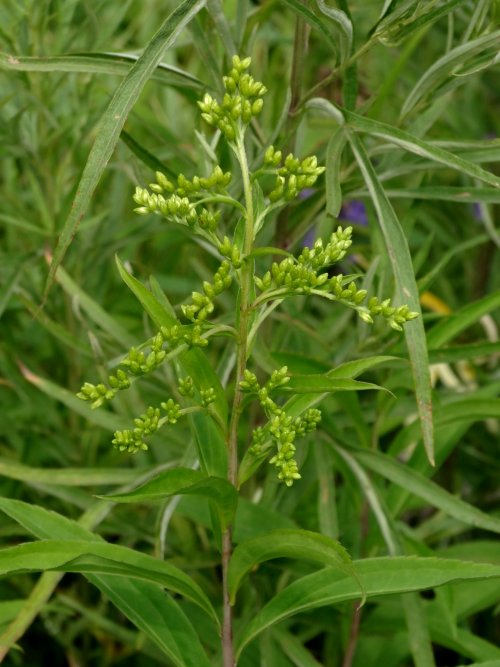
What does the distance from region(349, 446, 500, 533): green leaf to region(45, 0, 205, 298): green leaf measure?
0.45 meters

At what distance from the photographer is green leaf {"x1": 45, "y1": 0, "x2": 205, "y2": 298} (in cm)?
73

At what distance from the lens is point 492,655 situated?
1.13 m

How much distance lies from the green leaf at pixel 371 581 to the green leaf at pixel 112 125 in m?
0.34

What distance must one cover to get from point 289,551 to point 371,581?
0.27 feet

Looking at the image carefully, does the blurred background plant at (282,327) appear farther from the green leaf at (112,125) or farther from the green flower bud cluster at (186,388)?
the green flower bud cluster at (186,388)

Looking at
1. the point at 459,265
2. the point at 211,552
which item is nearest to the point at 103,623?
the point at 211,552

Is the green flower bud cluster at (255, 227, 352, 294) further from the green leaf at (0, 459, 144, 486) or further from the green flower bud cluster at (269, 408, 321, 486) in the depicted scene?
the green leaf at (0, 459, 144, 486)

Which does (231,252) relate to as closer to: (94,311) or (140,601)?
(140,601)

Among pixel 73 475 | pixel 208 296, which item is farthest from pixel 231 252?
pixel 73 475

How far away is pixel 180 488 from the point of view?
696 millimetres

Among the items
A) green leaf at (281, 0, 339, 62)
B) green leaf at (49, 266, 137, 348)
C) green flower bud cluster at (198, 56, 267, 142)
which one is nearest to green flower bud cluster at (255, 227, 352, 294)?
green flower bud cluster at (198, 56, 267, 142)

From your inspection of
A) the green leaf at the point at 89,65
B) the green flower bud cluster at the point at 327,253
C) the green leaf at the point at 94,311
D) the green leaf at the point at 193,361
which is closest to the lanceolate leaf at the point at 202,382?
the green leaf at the point at 193,361

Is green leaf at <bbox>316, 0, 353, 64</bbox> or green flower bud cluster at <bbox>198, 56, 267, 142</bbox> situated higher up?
green leaf at <bbox>316, 0, 353, 64</bbox>

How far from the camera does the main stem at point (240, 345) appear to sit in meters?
0.69
